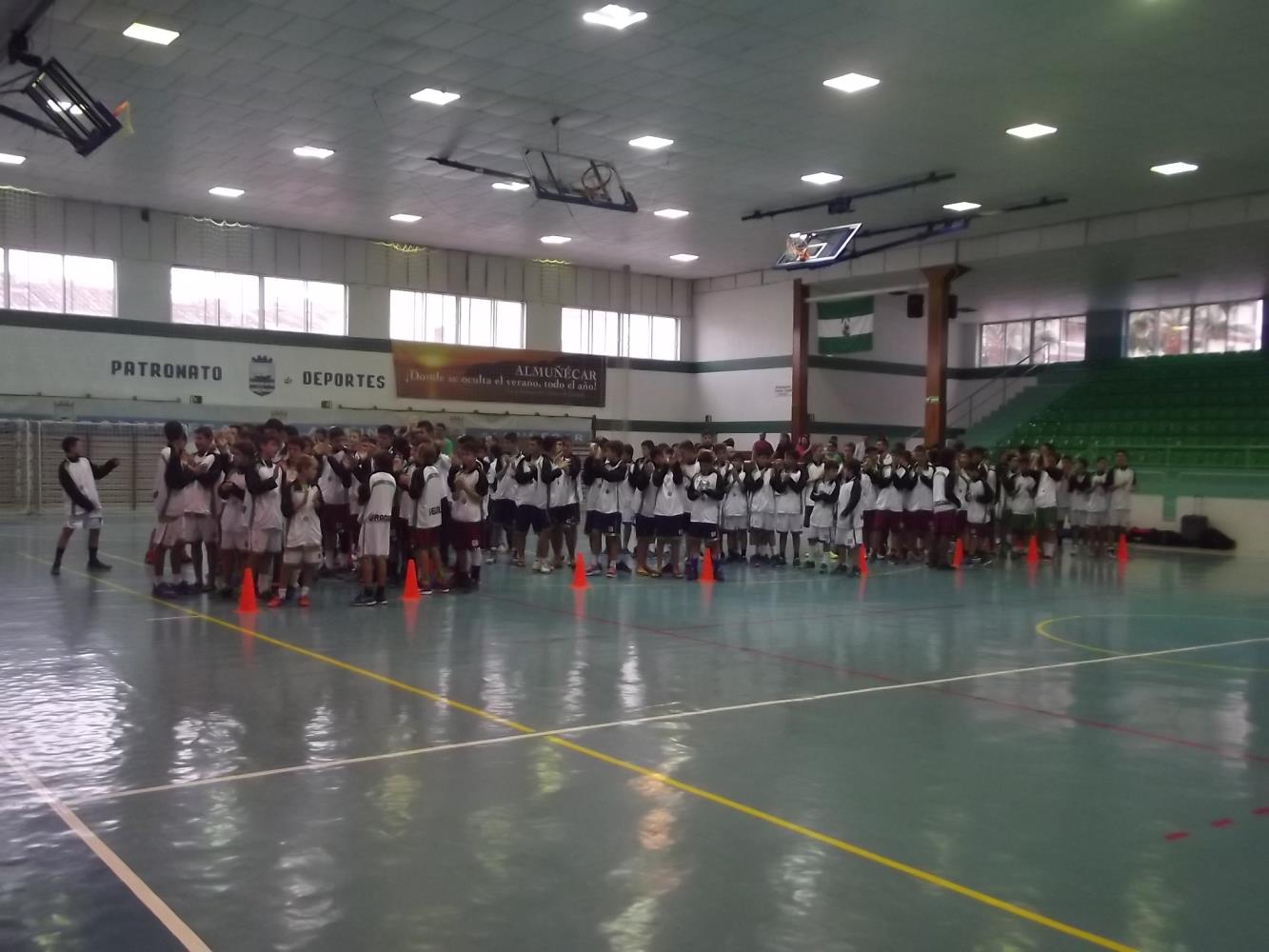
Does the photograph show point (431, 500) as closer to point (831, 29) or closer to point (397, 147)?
point (831, 29)

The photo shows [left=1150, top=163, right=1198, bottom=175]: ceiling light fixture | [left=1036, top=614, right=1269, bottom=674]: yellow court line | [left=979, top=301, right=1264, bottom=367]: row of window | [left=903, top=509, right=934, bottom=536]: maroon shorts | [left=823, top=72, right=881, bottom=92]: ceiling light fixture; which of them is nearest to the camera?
[left=1036, top=614, right=1269, bottom=674]: yellow court line

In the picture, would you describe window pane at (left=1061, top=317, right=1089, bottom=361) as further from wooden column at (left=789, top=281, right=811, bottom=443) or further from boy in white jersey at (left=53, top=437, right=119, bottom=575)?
boy in white jersey at (left=53, top=437, right=119, bottom=575)

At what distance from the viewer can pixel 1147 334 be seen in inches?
1403

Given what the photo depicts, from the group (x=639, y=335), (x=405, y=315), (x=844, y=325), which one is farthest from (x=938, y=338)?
(x=405, y=315)

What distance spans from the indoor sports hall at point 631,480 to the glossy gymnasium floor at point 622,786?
38mm

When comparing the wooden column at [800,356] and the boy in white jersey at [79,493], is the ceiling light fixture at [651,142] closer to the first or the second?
the boy in white jersey at [79,493]

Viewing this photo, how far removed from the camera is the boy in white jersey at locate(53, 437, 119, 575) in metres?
13.8

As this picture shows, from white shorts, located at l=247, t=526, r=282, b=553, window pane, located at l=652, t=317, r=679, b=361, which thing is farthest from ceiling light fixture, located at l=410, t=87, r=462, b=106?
window pane, located at l=652, t=317, r=679, b=361

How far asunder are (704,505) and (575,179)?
910 cm

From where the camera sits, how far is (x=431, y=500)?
12305mm

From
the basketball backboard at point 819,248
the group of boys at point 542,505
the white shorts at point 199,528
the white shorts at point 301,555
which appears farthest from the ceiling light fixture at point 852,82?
the white shorts at point 199,528

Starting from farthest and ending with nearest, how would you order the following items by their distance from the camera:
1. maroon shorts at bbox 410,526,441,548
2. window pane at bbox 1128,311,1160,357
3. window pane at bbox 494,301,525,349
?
window pane at bbox 1128,311,1160,357, window pane at bbox 494,301,525,349, maroon shorts at bbox 410,526,441,548

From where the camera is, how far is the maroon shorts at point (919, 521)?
16.8 meters

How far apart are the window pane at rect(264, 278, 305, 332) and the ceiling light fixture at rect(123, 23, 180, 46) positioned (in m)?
13.3
